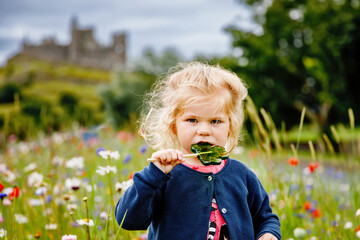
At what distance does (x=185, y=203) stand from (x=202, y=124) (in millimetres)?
345

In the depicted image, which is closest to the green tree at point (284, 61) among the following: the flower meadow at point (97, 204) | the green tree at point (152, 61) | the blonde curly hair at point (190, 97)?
the flower meadow at point (97, 204)

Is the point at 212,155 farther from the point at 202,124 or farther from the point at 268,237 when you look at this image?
the point at 268,237

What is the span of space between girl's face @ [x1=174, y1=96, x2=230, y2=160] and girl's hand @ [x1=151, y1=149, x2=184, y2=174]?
0.56ft

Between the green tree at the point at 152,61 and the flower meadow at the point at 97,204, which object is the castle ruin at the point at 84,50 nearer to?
the green tree at the point at 152,61

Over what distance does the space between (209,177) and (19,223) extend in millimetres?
1593

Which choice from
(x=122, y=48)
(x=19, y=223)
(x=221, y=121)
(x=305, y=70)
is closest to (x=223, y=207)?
(x=221, y=121)

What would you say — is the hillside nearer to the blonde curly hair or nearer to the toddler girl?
the blonde curly hair

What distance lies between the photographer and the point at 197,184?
161 cm

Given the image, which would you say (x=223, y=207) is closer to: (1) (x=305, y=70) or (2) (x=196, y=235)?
(2) (x=196, y=235)

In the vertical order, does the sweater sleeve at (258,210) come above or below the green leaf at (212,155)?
below

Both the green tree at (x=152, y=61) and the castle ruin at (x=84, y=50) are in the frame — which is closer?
the green tree at (x=152, y=61)

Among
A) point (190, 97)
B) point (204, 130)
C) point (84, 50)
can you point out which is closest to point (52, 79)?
point (84, 50)

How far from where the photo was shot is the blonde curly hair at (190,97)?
165 centimetres

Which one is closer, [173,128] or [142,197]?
[142,197]
